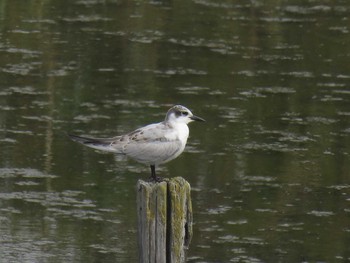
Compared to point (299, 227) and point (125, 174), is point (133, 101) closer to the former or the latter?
point (125, 174)

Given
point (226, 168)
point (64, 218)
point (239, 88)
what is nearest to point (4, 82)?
point (239, 88)

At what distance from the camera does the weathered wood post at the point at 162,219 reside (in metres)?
8.10

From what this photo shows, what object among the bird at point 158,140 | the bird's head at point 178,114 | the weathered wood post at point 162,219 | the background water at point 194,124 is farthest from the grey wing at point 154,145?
the background water at point 194,124

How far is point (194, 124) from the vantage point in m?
16.2

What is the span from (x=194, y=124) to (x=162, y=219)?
8.16m

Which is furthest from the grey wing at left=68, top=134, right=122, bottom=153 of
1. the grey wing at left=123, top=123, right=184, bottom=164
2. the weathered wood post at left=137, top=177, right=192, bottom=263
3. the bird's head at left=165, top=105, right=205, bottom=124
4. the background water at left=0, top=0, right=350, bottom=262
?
the background water at left=0, top=0, right=350, bottom=262

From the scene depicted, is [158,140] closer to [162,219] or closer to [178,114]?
[178,114]

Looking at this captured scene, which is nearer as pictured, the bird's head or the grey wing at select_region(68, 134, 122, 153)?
the grey wing at select_region(68, 134, 122, 153)

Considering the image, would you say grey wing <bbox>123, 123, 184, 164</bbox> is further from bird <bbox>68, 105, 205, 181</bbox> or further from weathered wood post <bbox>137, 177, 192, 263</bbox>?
weathered wood post <bbox>137, 177, 192, 263</bbox>

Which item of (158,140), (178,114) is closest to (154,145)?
(158,140)

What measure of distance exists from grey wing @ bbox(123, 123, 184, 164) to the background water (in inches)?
80.2

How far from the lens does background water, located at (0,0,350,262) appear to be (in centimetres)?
1216

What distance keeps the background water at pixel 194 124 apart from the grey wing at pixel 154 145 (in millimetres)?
2037

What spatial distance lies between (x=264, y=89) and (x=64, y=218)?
598 centimetres
